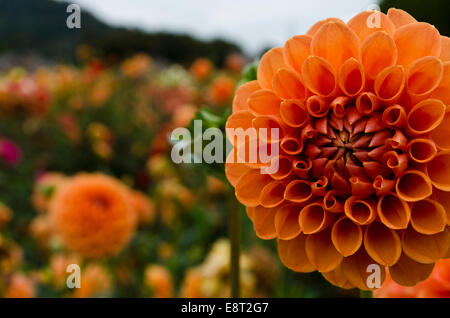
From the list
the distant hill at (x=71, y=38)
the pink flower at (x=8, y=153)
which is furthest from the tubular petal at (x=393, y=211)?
the pink flower at (x=8, y=153)

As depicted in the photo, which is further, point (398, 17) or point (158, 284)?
point (158, 284)

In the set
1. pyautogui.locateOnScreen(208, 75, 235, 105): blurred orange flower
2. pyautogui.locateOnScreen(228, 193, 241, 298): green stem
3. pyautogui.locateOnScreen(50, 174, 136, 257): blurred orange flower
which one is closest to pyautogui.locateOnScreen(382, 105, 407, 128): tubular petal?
pyautogui.locateOnScreen(228, 193, 241, 298): green stem

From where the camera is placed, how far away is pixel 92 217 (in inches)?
46.6

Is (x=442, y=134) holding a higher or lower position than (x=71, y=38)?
lower

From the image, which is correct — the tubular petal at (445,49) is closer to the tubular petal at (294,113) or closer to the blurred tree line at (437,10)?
the tubular petal at (294,113)

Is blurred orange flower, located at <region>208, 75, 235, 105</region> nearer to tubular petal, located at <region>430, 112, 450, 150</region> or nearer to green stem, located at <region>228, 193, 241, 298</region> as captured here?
green stem, located at <region>228, 193, 241, 298</region>

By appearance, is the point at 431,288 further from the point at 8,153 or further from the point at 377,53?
the point at 8,153

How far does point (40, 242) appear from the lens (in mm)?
1495

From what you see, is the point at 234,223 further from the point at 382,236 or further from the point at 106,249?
the point at 106,249

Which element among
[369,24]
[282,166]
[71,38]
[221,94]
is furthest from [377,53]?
[71,38]

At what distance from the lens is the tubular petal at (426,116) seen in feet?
1.29

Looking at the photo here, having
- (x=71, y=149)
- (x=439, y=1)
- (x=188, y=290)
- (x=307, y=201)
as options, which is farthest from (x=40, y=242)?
(x=439, y=1)

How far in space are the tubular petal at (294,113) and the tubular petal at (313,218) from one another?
0.08m

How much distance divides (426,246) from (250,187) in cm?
16
